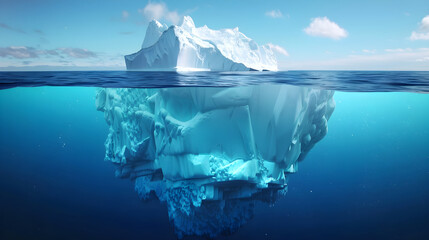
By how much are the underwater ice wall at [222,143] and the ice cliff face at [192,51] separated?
37.4 ft

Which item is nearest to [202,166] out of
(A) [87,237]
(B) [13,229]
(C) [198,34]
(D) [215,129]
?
(D) [215,129]

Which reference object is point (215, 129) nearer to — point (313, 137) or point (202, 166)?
point (202, 166)

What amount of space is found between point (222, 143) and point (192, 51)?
1387cm

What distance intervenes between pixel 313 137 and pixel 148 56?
48.5 ft

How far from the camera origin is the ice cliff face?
17281 millimetres

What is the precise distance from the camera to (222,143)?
584 cm

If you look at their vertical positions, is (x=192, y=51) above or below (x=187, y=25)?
below

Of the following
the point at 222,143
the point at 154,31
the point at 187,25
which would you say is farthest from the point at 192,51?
the point at 222,143

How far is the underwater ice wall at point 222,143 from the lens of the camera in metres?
5.56

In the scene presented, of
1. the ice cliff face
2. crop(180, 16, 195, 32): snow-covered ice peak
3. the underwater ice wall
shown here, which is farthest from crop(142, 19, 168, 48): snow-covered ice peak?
the underwater ice wall

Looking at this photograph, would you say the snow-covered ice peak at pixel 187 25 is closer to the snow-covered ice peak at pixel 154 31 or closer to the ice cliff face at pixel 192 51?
the ice cliff face at pixel 192 51

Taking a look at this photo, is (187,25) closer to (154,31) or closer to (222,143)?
(154,31)

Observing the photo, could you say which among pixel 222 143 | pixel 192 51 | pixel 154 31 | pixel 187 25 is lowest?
pixel 222 143

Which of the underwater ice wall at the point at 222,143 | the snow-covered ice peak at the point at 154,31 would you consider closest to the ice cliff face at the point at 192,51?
the snow-covered ice peak at the point at 154,31
